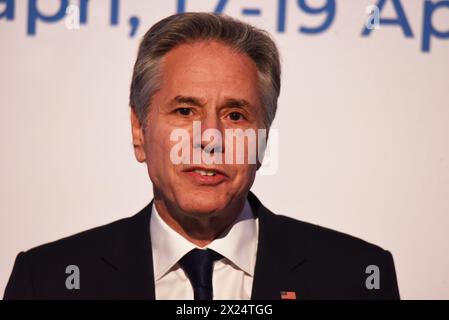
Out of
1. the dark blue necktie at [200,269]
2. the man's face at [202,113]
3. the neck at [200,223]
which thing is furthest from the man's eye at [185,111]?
the dark blue necktie at [200,269]

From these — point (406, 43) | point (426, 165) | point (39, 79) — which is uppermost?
point (406, 43)

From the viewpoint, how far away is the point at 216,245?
2.06 metres

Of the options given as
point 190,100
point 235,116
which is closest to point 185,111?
point 190,100

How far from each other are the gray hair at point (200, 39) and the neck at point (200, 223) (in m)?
0.29

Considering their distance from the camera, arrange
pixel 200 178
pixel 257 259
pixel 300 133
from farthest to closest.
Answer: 1. pixel 300 133
2. pixel 257 259
3. pixel 200 178

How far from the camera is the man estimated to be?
2004 mm

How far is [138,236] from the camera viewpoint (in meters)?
2.13

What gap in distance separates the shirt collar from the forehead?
1.35 feet

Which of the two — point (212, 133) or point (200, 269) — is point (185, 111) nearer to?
point (212, 133)

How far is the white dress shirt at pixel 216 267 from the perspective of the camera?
2047 mm

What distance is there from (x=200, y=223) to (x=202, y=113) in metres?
0.34

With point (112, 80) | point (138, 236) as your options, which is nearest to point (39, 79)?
point (112, 80)
